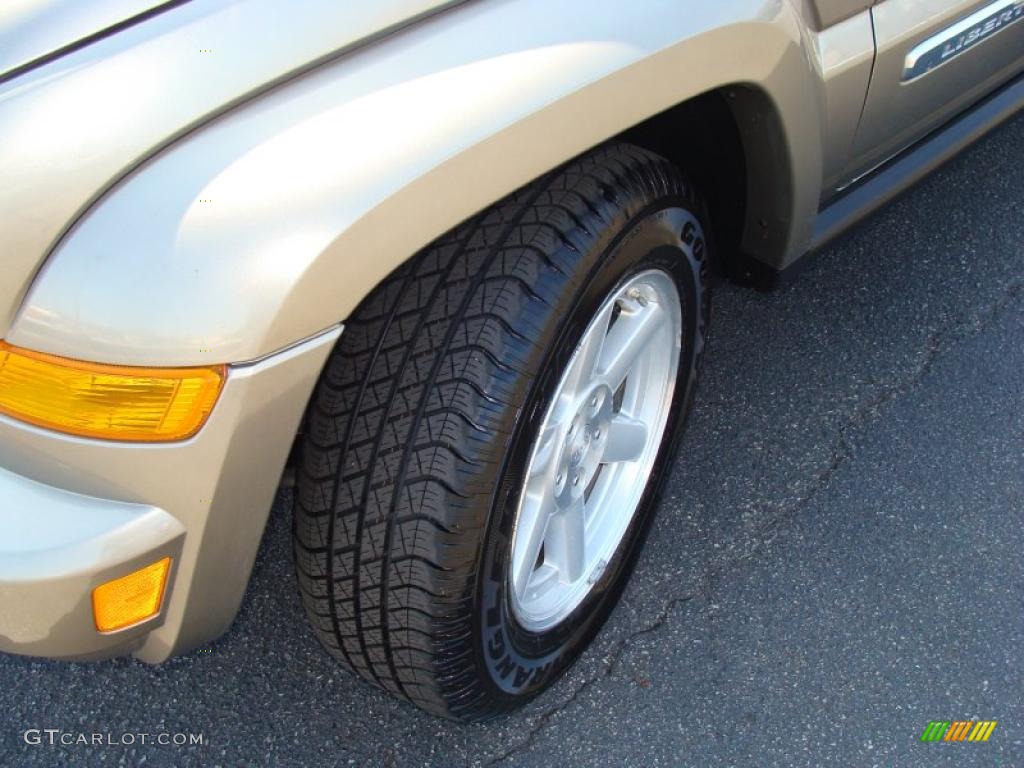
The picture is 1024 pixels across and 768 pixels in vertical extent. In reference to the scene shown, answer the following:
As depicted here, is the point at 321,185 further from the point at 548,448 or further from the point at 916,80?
the point at 916,80

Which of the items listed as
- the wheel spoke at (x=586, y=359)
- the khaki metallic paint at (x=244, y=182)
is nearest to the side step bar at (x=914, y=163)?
the wheel spoke at (x=586, y=359)

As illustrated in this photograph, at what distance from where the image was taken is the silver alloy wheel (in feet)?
5.02

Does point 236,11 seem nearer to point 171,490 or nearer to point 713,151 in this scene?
point 171,490

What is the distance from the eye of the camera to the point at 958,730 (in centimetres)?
176

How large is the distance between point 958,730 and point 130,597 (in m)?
1.43

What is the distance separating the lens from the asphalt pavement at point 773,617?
1699 millimetres

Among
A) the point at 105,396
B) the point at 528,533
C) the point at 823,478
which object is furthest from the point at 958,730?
the point at 105,396

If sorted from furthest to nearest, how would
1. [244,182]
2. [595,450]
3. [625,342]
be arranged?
[595,450] < [625,342] < [244,182]

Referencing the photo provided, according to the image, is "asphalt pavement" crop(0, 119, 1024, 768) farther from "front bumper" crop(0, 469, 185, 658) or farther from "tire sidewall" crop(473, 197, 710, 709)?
"front bumper" crop(0, 469, 185, 658)

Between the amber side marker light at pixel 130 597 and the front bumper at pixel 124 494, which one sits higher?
the front bumper at pixel 124 494

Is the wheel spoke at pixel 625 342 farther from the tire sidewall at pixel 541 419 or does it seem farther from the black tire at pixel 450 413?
the black tire at pixel 450 413

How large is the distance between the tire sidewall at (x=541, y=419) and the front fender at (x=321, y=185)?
0.77 feet

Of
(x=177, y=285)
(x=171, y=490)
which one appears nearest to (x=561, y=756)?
(x=171, y=490)

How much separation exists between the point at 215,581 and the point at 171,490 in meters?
0.17
